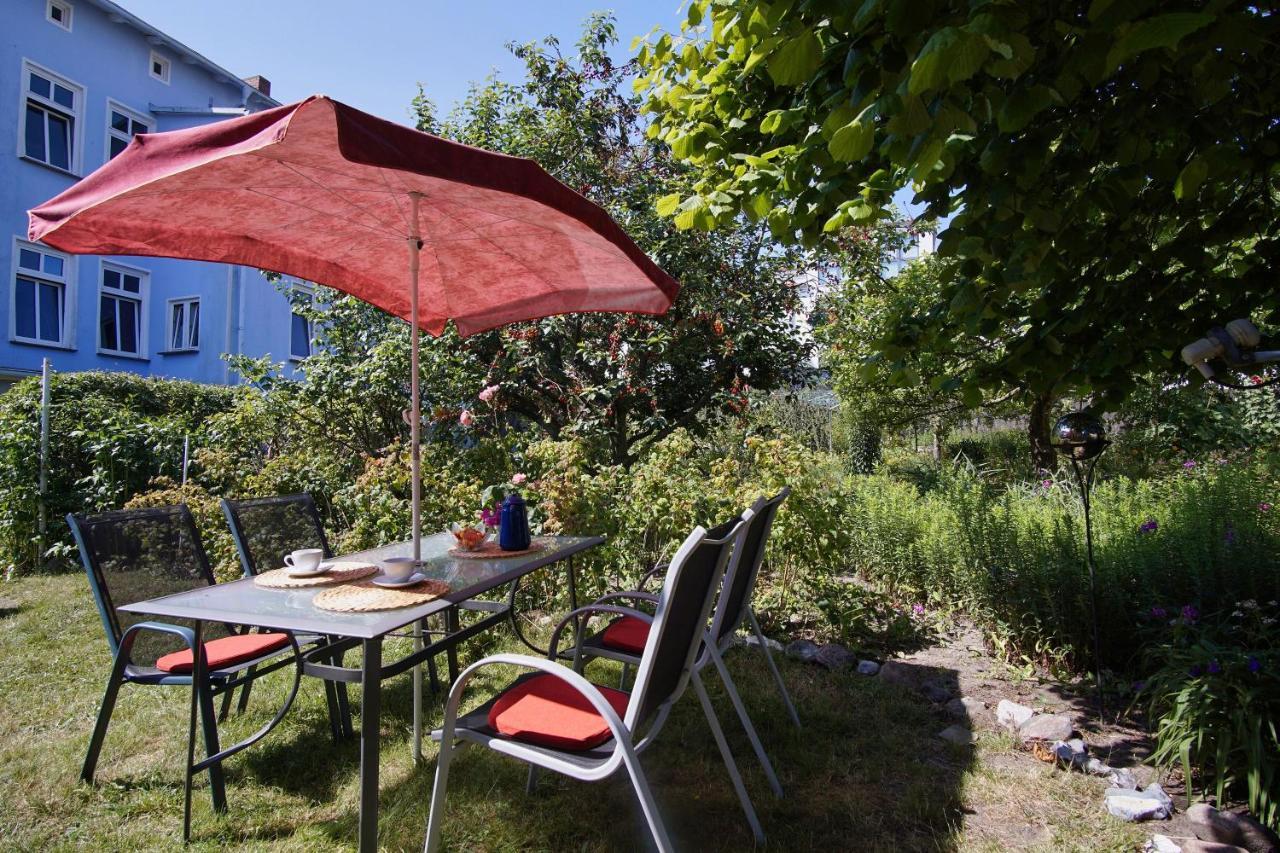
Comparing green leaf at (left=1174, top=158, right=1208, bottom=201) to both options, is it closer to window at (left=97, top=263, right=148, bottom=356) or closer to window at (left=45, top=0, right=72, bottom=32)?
window at (left=97, top=263, right=148, bottom=356)

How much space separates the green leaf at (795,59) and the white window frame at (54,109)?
516 inches

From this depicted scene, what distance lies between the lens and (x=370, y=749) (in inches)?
73.8

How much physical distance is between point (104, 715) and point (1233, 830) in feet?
12.3

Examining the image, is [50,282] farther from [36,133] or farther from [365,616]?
[365,616]

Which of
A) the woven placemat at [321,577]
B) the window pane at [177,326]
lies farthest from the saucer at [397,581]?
the window pane at [177,326]

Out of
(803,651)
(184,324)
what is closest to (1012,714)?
(803,651)

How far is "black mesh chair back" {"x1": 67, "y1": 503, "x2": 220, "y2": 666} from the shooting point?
8.21 feet

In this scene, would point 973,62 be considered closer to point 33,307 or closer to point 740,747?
point 740,747

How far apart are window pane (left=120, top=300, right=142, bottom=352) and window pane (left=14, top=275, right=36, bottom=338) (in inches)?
57.9

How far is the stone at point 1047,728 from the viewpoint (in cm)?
279

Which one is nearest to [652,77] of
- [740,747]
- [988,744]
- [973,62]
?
[973,62]

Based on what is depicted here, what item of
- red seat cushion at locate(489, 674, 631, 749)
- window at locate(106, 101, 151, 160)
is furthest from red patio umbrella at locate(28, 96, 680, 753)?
window at locate(106, 101, 151, 160)

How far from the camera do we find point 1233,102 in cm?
269

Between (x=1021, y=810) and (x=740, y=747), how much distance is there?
103 centimetres
